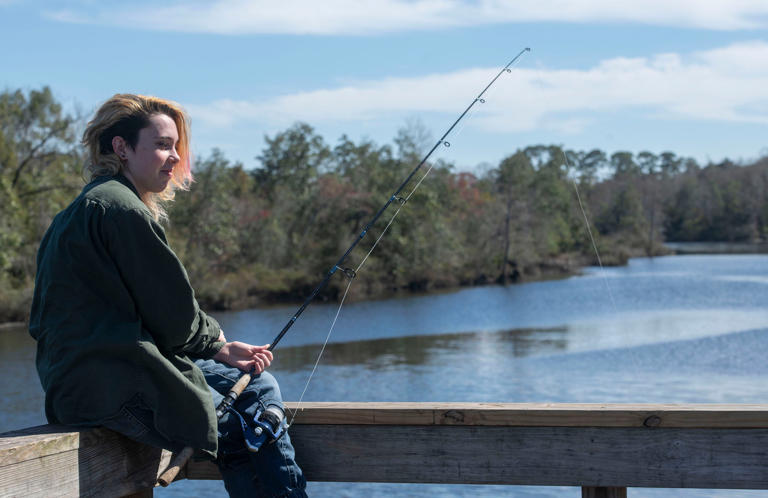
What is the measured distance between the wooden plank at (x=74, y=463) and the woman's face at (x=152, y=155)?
702 mm

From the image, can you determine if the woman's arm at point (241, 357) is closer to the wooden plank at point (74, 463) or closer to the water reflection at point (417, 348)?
the wooden plank at point (74, 463)

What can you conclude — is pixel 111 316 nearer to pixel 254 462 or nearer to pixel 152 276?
pixel 152 276

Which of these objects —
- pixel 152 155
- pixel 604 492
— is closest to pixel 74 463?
pixel 152 155

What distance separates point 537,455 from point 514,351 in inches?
812

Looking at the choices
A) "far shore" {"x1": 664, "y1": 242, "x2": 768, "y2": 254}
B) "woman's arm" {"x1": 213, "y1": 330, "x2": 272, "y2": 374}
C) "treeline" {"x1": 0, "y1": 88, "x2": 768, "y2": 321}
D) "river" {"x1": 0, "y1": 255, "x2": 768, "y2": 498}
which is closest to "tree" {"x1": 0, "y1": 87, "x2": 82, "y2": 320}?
"treeline" {"x1": 0, "y1": 88, "x2": 768, "y2": 321}

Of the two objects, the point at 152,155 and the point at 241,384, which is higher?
the point at 152,155

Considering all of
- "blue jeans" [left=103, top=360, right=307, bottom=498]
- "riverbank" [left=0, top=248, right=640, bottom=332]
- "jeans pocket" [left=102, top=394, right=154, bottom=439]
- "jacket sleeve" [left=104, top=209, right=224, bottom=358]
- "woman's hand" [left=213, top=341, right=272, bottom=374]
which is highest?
"jacket sleeve" [left=104, top=209, right=224, bottom=358]

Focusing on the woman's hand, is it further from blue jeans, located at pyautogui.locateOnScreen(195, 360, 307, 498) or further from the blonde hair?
the blonde hair

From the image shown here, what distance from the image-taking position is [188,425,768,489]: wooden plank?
8.00 feet

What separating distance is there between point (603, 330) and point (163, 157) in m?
25.5

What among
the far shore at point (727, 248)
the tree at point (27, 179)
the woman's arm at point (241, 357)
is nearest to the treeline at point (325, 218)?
the tree at point (27, 179)

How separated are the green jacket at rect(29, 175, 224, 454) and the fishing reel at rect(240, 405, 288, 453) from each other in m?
0.21

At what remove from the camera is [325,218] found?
4331 centimetres

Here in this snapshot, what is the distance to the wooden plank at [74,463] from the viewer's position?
1.88 meters
